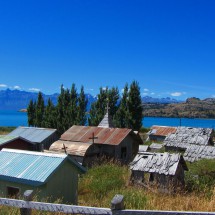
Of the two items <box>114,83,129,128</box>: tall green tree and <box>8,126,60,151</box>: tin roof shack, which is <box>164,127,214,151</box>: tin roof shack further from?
<box>8,126,60,151</box>: tin roof shack

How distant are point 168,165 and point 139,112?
30.1 m

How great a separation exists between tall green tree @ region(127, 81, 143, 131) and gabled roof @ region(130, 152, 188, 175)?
28293 millimetres

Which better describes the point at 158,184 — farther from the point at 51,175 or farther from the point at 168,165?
the point at 51,175

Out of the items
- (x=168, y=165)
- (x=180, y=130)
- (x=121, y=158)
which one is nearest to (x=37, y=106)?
(x=180, y=130)

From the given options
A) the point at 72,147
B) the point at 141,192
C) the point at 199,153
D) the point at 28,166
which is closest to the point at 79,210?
the point at 141,192

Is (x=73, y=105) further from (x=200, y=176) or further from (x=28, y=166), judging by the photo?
(x=28, y=166)

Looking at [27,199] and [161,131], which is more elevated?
[27,199]

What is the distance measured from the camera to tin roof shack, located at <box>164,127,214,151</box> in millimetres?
36000

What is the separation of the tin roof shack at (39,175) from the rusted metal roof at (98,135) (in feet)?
38.2

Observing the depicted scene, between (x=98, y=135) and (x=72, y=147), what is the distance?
7.98ft

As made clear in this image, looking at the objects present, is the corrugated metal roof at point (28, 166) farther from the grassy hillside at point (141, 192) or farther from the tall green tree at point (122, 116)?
the tall green tree at point (122, 116)

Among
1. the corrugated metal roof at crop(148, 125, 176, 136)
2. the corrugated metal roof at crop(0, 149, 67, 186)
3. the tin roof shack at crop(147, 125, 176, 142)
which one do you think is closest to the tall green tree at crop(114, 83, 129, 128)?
the tin roof shack at crop(147, 125, 176, 142)

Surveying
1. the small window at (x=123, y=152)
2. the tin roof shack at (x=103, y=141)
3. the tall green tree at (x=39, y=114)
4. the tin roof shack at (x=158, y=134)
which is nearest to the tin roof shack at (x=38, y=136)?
the tin roof shack at (x=103, y=141)

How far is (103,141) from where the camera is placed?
2406cm
